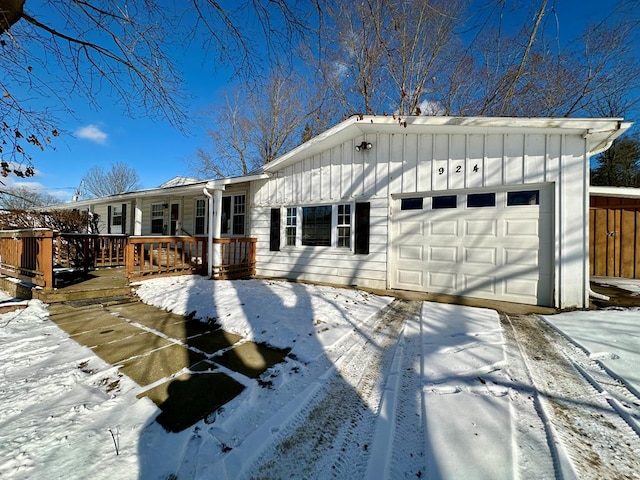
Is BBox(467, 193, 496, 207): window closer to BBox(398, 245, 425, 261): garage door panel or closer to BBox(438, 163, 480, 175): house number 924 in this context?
BBox(438, 163, 480, 175): house number 924

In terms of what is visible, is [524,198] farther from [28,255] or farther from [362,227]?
[28,255]

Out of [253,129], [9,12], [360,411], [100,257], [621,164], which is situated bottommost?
[360,411]

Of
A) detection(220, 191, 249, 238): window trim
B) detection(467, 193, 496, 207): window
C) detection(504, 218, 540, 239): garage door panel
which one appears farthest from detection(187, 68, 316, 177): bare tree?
detection(504, 218, 540, 239): garage door panel

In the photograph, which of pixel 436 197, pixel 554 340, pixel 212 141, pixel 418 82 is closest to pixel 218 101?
pixel 212 141

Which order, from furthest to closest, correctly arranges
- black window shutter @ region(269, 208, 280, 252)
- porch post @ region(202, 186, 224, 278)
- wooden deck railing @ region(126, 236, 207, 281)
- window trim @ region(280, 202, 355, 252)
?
black window shutter @ region(269, 208, 280, 252) < porch post @ region(202, 186, 224, 278) < window trim @ region(280, 202, 355, 252) < wooden deck railing @ region(126, 236, 207, 281)

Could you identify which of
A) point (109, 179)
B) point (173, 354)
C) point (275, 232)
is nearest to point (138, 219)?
point (275, 232)

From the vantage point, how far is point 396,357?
9.09 feet

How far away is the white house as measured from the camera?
4672 mm

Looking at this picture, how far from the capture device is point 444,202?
18.8 feet

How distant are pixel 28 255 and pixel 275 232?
5.37 metres

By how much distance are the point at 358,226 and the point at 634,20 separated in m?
5.14

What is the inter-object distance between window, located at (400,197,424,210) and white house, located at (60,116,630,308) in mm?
24

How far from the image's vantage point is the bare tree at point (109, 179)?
1139 inches

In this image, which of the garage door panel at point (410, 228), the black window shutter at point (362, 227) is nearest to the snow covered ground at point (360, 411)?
the garage door panel at point (410, 228)
